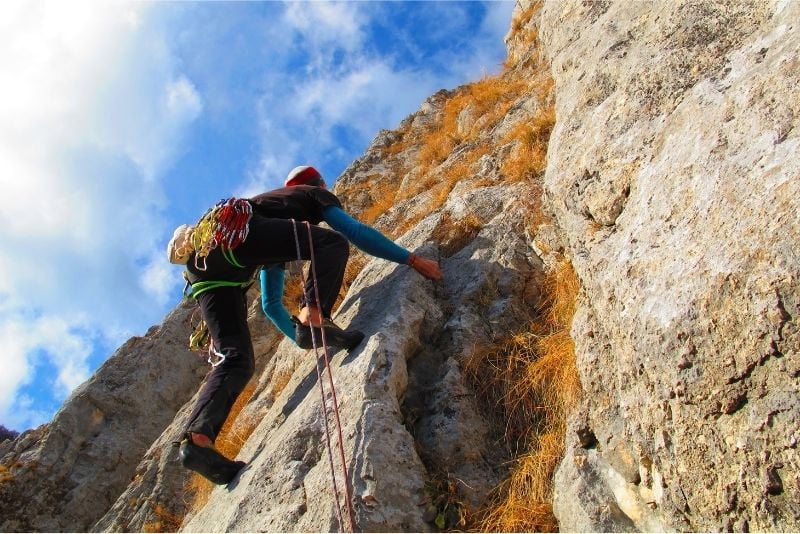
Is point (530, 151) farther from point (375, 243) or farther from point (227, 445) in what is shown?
point (227, 445)

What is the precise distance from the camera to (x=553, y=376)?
4.20m

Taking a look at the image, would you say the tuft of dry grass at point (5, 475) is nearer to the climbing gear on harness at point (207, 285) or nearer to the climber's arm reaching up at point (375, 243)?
the climbing gear on harness at point (207, 285)

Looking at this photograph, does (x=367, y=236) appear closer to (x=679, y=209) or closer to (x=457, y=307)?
(x=457, y=307)

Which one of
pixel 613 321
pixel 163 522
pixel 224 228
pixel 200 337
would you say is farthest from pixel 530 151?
pixel 163 522

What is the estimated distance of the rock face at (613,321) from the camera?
106 inches

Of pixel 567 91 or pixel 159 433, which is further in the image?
pixel 159 433

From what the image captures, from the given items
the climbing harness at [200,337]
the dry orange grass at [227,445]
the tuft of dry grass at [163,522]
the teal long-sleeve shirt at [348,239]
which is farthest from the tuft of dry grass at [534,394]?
the tuft of dry grass at [163,522]

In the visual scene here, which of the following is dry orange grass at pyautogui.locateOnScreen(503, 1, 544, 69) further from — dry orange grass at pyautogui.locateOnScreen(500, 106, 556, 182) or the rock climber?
the rock climber

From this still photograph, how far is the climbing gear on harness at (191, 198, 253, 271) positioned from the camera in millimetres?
4781

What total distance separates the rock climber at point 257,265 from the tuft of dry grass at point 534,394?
1010mm

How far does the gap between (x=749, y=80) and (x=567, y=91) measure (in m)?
2.14

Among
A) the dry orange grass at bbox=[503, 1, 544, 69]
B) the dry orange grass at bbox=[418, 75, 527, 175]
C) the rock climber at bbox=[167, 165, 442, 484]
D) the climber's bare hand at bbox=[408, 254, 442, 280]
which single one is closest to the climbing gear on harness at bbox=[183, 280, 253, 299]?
the rock climber at bbox=[167, 165, 442, 484]

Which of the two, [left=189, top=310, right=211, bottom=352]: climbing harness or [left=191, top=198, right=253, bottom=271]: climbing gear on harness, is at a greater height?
[left=191, top=198, right=253, bottom=271]: climbing gear on harness

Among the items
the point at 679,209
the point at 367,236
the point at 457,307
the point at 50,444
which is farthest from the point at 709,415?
the point at 50,444
